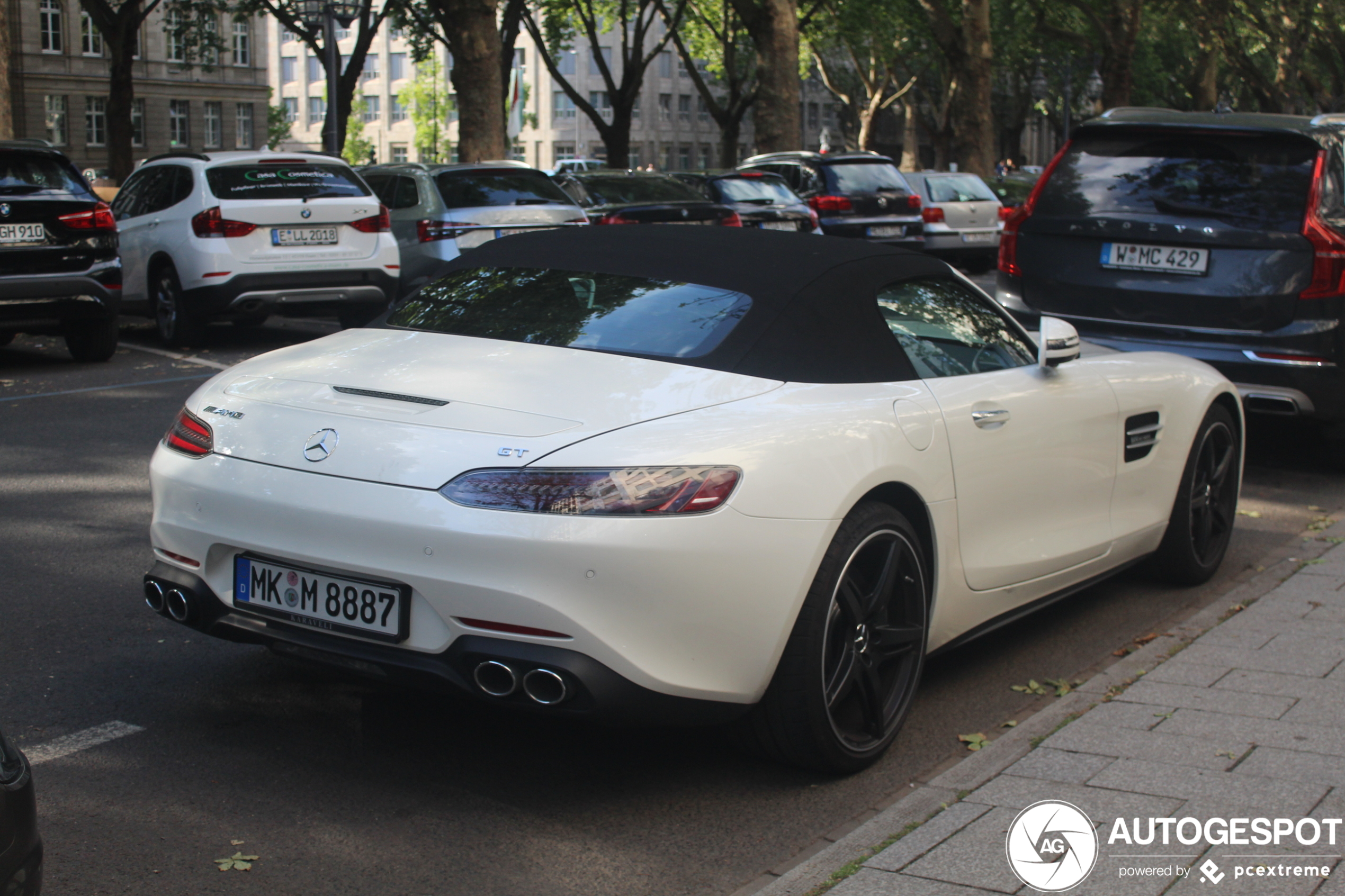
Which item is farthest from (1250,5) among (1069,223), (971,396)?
(971,396)

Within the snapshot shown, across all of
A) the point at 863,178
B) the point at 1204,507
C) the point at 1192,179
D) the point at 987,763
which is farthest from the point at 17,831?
the point at 863,178

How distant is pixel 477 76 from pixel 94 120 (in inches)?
2312

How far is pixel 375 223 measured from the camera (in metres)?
12.4

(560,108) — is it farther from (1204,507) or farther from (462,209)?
(1204,507)

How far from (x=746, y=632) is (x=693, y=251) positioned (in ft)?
4.57

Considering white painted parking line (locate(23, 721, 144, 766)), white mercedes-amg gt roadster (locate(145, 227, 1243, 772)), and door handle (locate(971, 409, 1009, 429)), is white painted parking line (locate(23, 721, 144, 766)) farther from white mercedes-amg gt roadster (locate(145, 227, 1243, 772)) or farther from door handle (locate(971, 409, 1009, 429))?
door handle (locate(971, 409, 1009, 429))

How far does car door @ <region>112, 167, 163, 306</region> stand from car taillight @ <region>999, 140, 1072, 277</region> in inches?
300

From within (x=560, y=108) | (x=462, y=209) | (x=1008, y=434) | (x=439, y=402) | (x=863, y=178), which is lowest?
(x=1008, y=434)

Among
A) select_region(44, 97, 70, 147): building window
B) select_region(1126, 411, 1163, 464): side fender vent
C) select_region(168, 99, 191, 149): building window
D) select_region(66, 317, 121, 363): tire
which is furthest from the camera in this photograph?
select_region(168, 99, 191, 149): building window

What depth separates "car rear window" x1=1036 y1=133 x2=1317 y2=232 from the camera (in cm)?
728

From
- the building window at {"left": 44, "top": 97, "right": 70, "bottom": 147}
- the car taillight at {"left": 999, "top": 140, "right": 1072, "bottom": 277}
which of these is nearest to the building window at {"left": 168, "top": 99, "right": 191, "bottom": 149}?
the building window at {"left": 44, "top": 97, "right": 70, "bottom": 147}

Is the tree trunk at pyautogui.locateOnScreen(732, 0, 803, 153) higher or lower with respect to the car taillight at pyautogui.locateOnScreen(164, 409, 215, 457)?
higher

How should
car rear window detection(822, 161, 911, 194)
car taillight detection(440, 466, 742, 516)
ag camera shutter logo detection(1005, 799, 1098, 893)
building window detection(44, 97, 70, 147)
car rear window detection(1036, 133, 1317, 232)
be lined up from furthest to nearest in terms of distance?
building window detection(44, 97, 70, 147) → car rear window detection(822, 161, 911, 194) → car rear window detection(1036, 133, 1317, 232) → car taillight detection(440, 466, 742, 516) → ag camera shutter logo detection(1005, 799, 1098, 893)

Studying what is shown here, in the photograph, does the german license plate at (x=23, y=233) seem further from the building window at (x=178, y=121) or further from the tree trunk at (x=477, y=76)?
the building window at (x=178, y=121)
